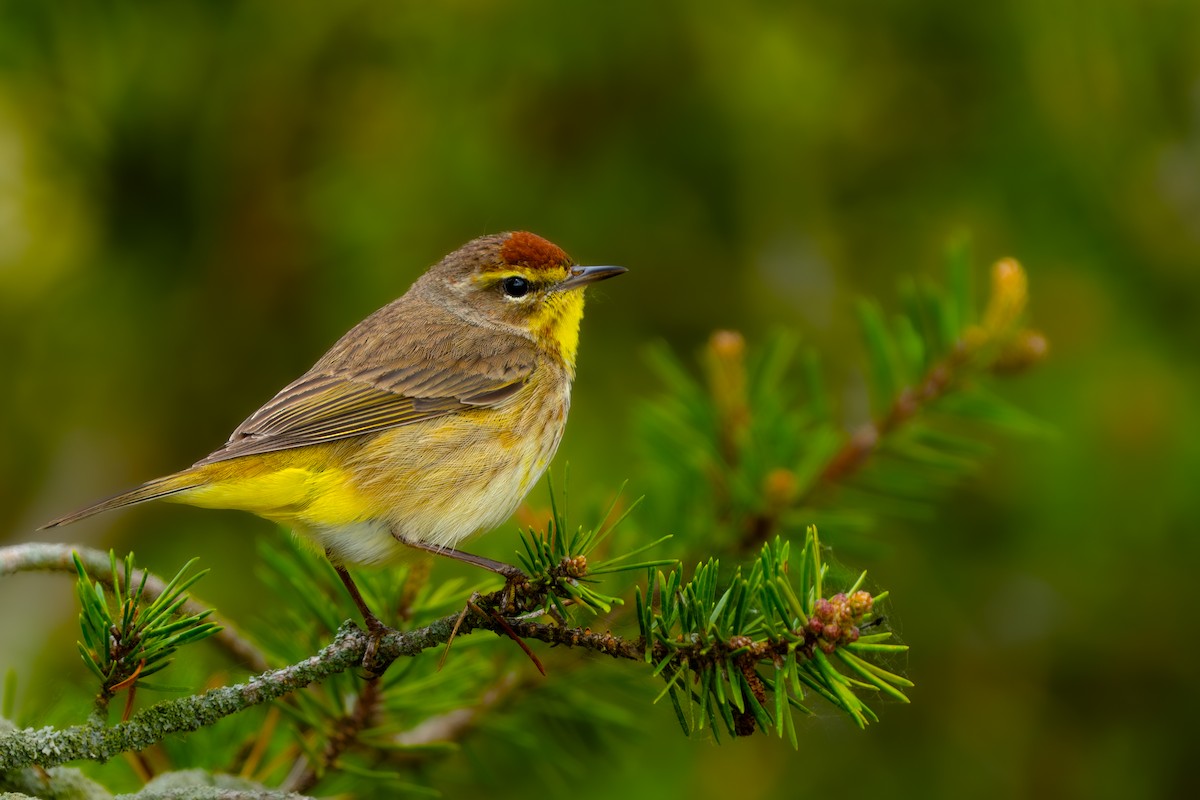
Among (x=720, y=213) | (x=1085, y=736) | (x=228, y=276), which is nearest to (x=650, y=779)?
(x=1085, y=736)

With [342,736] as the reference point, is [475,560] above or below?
above

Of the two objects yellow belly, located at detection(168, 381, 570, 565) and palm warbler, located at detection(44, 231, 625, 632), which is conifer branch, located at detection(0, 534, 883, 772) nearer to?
palm warbler, located at detection(44, 231, 625, 632)

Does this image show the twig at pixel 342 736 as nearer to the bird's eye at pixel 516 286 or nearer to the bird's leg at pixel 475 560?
the bird's leg at pixel 475 560

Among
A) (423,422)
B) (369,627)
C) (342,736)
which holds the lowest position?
(342,736)

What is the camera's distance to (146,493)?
10.2 ft

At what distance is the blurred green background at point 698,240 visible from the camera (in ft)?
15.4

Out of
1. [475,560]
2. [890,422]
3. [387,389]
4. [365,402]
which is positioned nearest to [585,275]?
[387,389]

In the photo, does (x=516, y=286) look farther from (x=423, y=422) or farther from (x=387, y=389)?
(x=423, y=422)

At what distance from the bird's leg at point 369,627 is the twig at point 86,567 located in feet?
0.91

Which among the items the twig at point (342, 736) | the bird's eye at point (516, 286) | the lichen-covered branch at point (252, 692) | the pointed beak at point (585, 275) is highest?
the pointed beak at point (585, 275)

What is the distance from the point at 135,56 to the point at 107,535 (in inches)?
81.9

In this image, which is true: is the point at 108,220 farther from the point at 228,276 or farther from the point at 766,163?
the point at 766,163

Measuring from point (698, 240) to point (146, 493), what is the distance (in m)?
2.87

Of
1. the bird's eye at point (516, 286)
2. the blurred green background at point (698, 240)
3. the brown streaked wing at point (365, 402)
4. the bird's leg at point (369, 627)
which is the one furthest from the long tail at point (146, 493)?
the bird's eye at point (516, 286)
